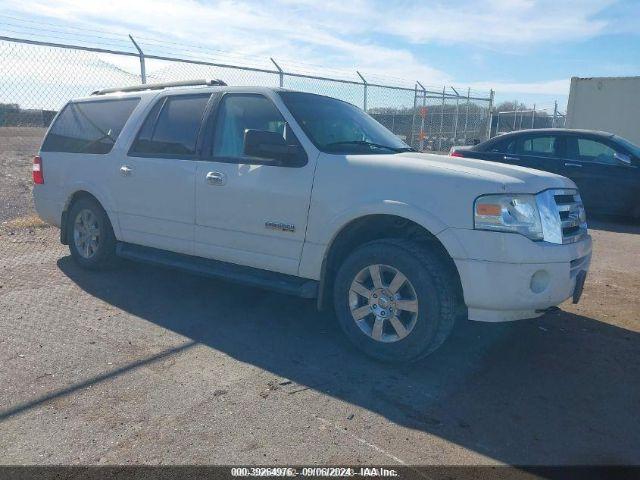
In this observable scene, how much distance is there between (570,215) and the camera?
159 inches

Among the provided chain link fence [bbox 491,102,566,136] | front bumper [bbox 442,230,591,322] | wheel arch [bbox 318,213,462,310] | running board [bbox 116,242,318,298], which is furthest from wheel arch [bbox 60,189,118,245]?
chain link fence [bbox 491,102,566,136]

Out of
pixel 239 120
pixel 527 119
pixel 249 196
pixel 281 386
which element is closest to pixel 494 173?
pixel 249 196

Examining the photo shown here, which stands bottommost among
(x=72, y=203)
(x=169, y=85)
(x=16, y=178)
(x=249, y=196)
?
(x=16, y=178)

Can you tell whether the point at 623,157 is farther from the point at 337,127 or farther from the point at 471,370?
the point at 471,370

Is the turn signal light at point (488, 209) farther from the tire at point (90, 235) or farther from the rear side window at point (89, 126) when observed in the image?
the tire at point (90, 235)

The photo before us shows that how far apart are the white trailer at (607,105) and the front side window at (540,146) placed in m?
6.32

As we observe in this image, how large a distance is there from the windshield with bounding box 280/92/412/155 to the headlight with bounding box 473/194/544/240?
1.21m

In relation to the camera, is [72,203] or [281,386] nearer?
[281,386]

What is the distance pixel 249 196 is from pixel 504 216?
6.43 feet

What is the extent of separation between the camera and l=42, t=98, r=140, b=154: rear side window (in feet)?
18.5

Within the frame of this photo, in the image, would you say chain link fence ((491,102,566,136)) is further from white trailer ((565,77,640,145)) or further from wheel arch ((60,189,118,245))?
wheel arch ((60,189,118,245))

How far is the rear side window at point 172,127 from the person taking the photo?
5.00 m

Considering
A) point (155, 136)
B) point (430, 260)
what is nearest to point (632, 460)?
point (430, 260)

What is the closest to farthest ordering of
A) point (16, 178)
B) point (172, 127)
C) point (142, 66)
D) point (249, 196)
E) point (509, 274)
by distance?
point (509, 274)
point (249, 196)
point (172, 127)
point (142, 66)
point (16, 178)
